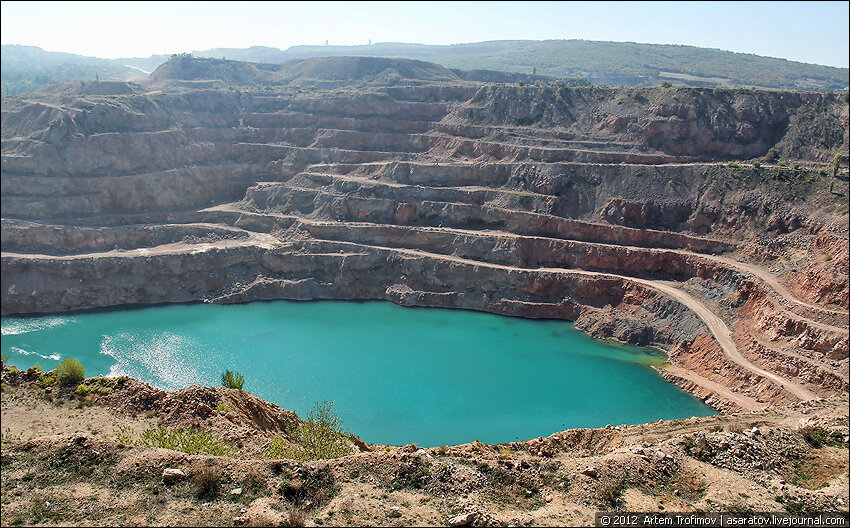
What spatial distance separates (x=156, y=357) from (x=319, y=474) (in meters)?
30.1

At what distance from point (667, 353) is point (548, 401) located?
1311cm

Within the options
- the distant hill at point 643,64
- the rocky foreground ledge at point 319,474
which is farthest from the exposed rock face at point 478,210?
the distant hill at point 643,64

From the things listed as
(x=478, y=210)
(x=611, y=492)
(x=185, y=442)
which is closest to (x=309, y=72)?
(x=478, y=210)

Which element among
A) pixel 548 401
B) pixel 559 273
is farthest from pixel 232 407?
pixel 559 273

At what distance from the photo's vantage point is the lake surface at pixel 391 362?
37688 mm

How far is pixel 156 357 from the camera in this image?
1729 inches

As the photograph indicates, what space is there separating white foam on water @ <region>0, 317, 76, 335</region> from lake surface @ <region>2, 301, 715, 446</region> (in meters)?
0.13

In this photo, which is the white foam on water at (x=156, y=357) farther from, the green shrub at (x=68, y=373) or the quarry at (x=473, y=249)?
the green shrub at (x=68, y=373)

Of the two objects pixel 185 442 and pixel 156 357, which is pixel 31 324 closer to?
pixel 156 357

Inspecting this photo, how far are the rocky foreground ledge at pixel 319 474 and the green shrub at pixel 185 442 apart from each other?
12cm

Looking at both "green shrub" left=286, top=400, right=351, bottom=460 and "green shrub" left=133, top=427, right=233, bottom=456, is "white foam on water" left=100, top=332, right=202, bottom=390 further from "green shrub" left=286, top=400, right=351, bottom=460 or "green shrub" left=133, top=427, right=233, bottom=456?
"green shrub" left=133, top=427, right=233, bottom=456

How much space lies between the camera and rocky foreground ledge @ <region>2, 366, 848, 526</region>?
54.2ft

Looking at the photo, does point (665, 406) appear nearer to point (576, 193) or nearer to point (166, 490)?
point (576, 193)

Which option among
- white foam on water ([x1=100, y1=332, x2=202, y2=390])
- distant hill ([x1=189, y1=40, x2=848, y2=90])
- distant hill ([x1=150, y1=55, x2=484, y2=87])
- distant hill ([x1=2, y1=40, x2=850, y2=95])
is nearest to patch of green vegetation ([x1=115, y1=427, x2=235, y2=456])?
white foam on water ([x1=100, y1=332, x2=202, y2=390])
